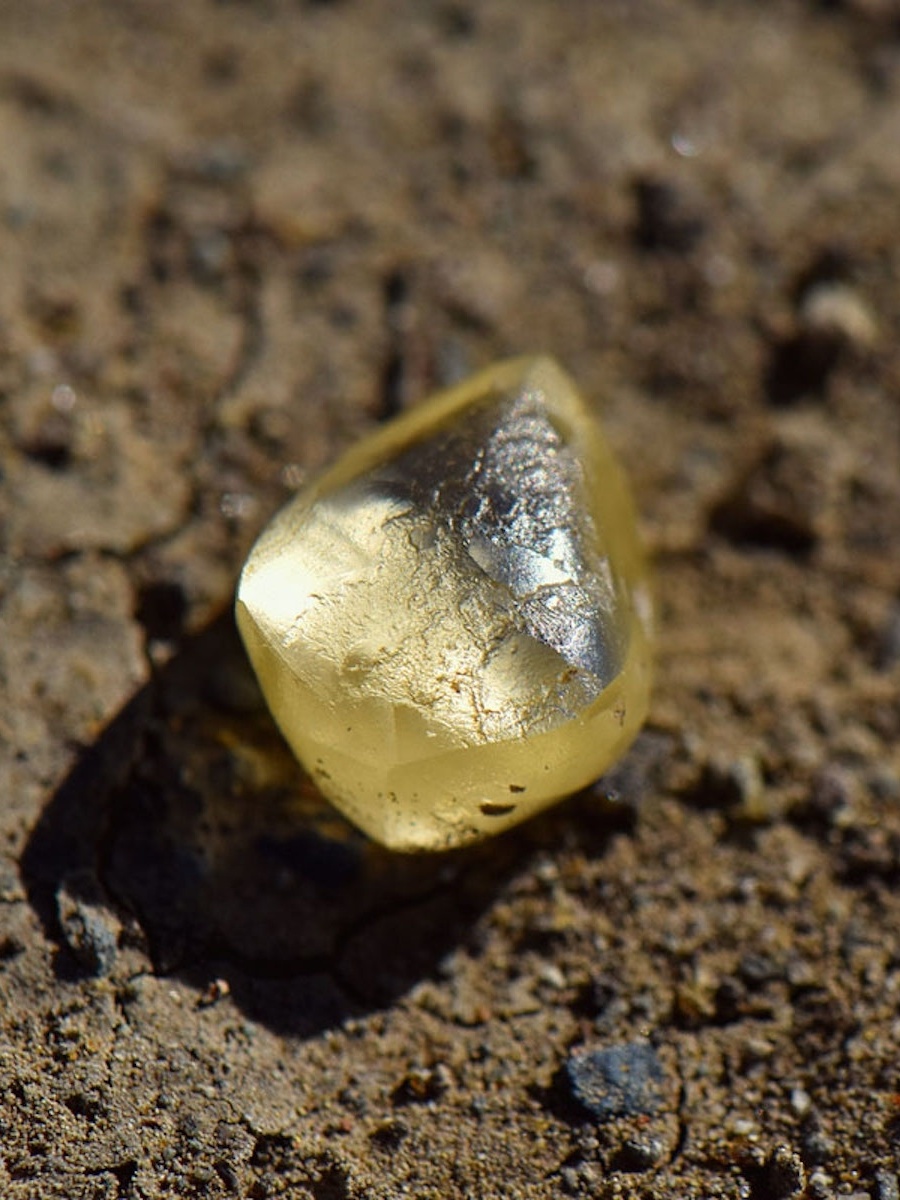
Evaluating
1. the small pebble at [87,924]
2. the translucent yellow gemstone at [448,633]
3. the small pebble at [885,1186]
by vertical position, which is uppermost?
the translucent yellow gemstone at [448,633]

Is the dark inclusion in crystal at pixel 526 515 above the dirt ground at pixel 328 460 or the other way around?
above

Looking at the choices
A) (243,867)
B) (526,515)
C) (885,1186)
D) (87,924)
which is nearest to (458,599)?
(526,515)

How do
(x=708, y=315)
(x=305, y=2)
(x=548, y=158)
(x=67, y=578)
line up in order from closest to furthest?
1. (x=67, y=578)
2. (x=708, y=315)
3. (x=548, y=158)
4. (x=305, y=2)

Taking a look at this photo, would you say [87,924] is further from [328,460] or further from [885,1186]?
[885,1186]

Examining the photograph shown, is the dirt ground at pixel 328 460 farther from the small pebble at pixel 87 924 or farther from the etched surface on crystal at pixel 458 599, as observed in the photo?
the etched surface on crystal at pixel 458 599

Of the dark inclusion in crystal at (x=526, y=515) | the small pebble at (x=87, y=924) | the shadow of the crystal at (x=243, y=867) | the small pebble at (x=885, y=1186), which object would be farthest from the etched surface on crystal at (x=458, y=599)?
the small pebble at (x=885, y=1186)

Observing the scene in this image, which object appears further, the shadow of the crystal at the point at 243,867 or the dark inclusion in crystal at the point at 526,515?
the shadow of the crystal at the point at 243,867

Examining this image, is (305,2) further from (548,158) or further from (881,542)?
(881,542)

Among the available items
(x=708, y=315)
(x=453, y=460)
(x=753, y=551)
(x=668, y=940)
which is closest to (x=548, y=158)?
(x=708, y=315)
